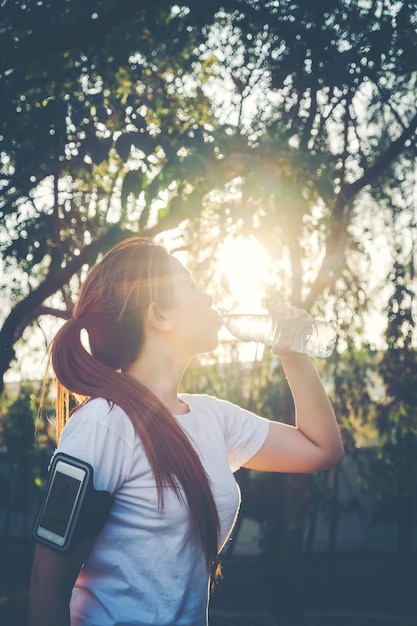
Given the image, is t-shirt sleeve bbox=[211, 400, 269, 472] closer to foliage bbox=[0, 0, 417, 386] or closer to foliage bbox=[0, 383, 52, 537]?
foliage bbox=[0, 0, 417, 386]

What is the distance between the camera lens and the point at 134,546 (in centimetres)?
164

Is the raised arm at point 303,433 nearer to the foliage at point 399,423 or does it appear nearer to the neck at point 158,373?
the neck at point 158,373

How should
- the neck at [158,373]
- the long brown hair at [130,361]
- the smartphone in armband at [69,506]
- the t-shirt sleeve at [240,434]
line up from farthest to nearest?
1. the t-shirt sleeve at [240,434]
2. the neck at [158,373]
3. the long brown hair at [130,361]
4. the smartphone in armband at [69,506]

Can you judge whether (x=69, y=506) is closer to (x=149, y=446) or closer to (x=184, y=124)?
(x=149, y=446)

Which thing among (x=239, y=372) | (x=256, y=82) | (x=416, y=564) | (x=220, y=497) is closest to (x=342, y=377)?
(x=239, y=372)

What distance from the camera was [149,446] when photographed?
1.68 metres

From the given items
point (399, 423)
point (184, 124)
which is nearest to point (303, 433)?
point (184, 124)

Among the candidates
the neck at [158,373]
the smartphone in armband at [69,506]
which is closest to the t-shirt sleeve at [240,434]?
the neck at [158,373]

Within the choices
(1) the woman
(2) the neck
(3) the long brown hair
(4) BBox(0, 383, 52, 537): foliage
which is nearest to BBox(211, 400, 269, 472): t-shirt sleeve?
(1) the woman

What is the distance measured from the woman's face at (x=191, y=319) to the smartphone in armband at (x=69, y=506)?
0.57m

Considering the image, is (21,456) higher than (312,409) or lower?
lower

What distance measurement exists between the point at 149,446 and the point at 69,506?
0.25 m

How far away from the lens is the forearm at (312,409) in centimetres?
224

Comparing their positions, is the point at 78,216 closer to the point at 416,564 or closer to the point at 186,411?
the point at 186,411
